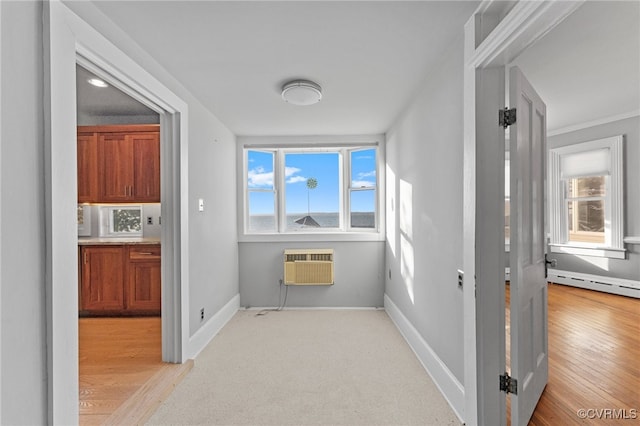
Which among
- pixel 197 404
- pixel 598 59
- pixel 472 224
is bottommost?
pixel 197 404

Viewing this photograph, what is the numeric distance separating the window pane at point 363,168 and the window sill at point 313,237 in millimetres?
690

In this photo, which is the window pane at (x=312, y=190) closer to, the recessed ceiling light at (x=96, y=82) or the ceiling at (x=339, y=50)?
the ceiling at (x=339, y=50)

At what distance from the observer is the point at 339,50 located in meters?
1.89

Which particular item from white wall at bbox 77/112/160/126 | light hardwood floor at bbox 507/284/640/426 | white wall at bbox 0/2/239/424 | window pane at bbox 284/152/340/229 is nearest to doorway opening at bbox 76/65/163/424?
white wall at bbox 77/112/160/126

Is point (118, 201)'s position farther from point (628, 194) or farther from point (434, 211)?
point (628, 194)

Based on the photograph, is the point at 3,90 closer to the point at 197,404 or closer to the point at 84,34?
the point at 84,34

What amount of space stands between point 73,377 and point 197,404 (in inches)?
31.7

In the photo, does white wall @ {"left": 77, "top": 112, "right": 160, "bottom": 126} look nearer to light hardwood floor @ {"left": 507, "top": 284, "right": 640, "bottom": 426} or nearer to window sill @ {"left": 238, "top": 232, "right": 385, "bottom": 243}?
window sill @ {"left": 238, "top": 232, "right": 385, "bottom": 243}

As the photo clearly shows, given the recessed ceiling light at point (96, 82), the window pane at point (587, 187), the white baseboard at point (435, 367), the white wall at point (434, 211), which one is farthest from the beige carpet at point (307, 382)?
the window pane at point (587, 187)

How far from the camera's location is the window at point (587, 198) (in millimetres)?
4160

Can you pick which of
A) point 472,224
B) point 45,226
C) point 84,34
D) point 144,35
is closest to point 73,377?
point 45,226

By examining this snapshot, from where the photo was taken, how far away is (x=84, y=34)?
4.81ft

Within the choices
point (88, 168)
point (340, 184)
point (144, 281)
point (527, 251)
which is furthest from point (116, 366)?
point (340, 184)

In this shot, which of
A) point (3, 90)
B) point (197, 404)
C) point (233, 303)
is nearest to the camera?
point (3, 90)
